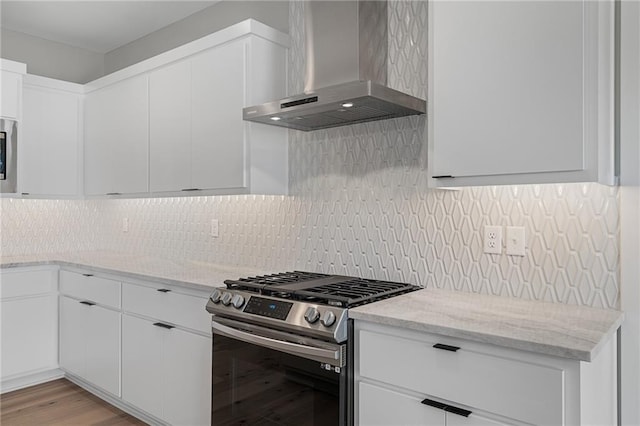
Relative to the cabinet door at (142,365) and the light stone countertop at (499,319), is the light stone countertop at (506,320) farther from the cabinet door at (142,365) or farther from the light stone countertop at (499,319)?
the cabinet door at (142,365)

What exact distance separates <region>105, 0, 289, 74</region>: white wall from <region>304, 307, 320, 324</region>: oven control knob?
197 centimetres

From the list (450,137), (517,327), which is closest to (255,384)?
(517,327)

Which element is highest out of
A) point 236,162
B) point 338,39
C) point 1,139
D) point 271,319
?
point 338,39

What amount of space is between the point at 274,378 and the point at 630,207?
1567 mm

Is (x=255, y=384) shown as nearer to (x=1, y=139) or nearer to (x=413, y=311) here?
(x=413, y=311)

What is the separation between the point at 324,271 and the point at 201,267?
93cm

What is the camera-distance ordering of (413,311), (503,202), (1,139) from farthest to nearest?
(1,139)
(503,202)
(413,311)

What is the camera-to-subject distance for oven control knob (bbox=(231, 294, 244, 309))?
216cm

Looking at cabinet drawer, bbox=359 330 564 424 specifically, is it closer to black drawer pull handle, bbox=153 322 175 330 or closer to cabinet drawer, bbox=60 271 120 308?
black drawer pull handle, bbox=153 322 175 330

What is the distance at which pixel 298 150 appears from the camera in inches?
113

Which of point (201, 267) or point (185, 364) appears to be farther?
point (201, 267)

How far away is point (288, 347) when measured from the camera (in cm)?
193

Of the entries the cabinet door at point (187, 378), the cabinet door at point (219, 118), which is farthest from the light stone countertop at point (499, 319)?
the cabinet door at point (219, 118)

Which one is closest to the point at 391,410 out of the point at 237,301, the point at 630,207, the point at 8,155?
the point at 237,301
